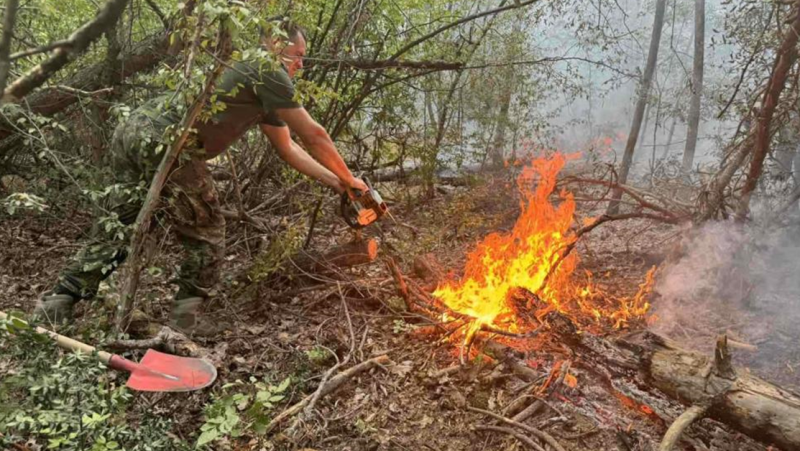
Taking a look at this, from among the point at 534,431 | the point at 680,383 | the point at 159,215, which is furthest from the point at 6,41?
the point at 680,383

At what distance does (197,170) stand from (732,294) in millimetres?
4791

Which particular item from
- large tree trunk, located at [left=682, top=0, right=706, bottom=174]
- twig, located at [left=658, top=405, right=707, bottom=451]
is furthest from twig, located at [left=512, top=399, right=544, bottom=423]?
large tree trunk, located at [left=682, top=0, right=706, bottom=174]

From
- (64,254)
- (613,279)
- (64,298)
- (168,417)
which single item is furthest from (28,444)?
(613,279)

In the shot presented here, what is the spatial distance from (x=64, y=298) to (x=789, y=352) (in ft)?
16.9

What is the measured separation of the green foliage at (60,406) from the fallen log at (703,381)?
2.35m

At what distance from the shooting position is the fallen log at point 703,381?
Result: 2234 mm

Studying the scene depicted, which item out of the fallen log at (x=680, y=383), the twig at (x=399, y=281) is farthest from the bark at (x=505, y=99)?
the fallen log at (x=680, y=383)

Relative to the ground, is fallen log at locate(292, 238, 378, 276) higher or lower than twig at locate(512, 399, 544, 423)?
higher

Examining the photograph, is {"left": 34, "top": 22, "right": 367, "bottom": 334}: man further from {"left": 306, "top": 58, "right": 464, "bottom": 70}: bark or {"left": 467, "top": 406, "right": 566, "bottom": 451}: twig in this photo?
{"left": 467, "top": 406, "right": 566, "bottom": 451}: twig

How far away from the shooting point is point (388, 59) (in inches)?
193

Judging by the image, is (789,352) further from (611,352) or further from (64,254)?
(64,254)

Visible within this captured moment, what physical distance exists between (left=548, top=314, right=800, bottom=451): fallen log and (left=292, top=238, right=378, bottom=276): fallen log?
74.0 inches

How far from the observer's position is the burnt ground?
246 cm

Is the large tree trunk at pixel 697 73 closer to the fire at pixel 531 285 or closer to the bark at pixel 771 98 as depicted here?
the bark at pixel 771 98
